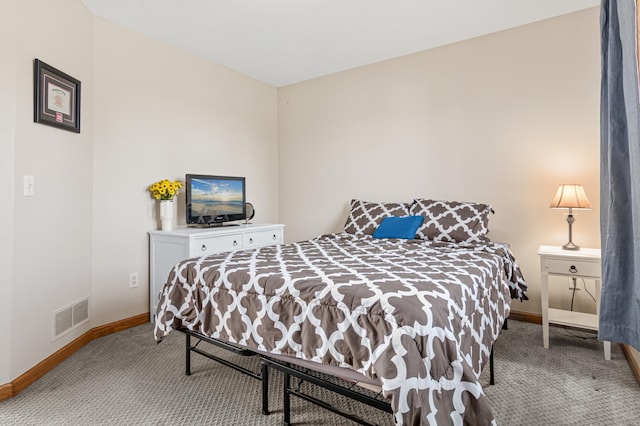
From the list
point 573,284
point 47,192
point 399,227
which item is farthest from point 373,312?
point 573,284

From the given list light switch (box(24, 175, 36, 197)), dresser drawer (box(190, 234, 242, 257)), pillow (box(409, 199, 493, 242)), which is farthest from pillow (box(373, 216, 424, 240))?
light switch (box(24, 175, 36, 197))

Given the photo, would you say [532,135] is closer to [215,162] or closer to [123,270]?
[215,162]

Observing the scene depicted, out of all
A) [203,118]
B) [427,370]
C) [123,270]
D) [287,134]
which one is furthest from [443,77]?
[123,270]

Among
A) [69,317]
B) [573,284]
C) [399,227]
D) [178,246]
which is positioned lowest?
[69,317]

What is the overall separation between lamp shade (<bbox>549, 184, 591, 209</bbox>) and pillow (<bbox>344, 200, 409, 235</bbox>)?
3.85 feet

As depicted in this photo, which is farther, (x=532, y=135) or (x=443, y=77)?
(x=443, y=77)

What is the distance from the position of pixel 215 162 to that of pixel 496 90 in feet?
9.41

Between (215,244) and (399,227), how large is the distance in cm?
163

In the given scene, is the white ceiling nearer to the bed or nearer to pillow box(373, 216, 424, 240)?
pillow box(373, 216, 424, 240)

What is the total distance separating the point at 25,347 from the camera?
2.09 metres

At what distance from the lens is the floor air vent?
2395 mm

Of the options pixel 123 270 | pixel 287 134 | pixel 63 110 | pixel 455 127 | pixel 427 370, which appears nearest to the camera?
pixel 427 370

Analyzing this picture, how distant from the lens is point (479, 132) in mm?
3334

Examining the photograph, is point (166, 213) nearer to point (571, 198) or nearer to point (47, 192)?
point (47, 192)
